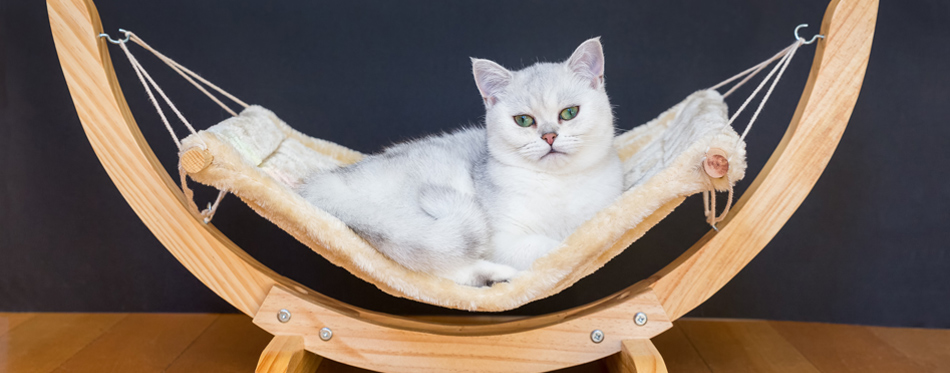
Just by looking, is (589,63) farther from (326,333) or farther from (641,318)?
(326,333)

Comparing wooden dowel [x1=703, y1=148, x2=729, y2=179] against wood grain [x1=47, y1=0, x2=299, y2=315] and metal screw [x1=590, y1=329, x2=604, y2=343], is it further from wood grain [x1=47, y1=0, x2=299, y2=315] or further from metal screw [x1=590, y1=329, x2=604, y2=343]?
wood grain [x1=47, y1=0, x2=299, y2=315]

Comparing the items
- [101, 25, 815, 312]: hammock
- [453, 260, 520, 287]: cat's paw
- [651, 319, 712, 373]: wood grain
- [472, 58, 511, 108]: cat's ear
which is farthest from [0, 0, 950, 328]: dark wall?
[453, 260, 520, 287]: cat's paw

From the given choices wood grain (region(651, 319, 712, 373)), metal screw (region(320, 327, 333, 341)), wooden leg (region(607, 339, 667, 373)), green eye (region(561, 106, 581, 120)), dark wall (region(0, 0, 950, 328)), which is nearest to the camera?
wooden leg (region(607, 339, 667, 373))

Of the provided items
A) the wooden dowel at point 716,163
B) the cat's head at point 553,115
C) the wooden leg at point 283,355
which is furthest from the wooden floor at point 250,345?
the wooden dowel at point 716,163

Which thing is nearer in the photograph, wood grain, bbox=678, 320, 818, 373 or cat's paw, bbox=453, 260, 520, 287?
cat's paw, bbox=453, 260, 520, 287

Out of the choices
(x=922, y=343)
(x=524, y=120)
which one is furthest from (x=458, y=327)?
(x=922, y=343)

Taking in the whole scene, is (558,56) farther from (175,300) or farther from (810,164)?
(175,300)

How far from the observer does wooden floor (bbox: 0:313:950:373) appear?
6.45ft

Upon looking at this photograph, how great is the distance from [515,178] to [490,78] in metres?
0.28

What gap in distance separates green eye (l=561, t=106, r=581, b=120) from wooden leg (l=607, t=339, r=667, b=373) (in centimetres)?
56

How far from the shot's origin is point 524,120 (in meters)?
1.63

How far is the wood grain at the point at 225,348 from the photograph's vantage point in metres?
1.96

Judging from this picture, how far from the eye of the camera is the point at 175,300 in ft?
8.02

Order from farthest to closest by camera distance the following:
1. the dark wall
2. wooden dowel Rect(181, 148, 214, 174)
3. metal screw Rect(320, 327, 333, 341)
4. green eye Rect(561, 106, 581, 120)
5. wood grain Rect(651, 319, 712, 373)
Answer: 1. the dark wall
2. wood grain Rect(651, 319, 712, 373)
3. green eye Rect(561, 106, 581, 120)
4. metal screw Rect(320, 327, 333, 341)
5. wooden dowel Rect(181, 148, 214, 174)
